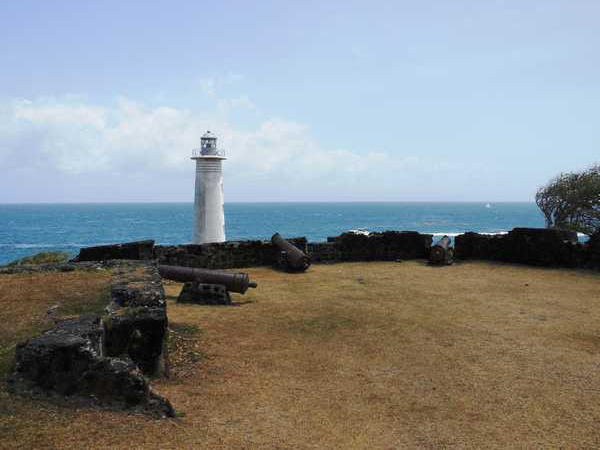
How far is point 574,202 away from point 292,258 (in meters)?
21.7

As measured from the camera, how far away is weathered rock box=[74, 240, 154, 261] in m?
14.1

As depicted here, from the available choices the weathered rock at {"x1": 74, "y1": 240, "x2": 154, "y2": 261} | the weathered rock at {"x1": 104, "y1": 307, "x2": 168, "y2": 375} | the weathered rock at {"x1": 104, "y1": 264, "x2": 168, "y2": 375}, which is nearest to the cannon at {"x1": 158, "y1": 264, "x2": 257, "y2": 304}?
the weathered rock at {"x1": 74, "y1": 240, "x2": 154, "y2": 261}

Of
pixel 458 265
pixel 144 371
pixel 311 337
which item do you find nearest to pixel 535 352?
pixel 311 337

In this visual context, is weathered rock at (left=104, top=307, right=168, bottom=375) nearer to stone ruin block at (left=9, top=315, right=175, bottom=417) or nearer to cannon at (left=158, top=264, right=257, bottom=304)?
stone ruin block at (left=9, top=315, right=175, bottom=417)

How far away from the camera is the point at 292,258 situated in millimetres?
16031

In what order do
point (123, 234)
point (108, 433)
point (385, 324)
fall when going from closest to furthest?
point (108, 433) < point (385, 324) < point (123, 234)

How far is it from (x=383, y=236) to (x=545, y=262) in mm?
4948

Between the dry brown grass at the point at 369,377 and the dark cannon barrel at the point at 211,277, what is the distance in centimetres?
47

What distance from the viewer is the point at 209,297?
11.8 metres

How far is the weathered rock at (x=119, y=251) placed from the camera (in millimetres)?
Result: 14094

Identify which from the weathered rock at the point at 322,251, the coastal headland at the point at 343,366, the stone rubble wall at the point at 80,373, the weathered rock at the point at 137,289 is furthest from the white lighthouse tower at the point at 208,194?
the stone rubble wall at the point at 80,373

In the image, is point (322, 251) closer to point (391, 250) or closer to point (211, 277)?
point (391, 250)

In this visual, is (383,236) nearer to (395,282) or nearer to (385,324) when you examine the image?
(395,282)

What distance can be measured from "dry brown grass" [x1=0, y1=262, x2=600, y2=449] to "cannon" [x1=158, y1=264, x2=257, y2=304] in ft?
1.45
